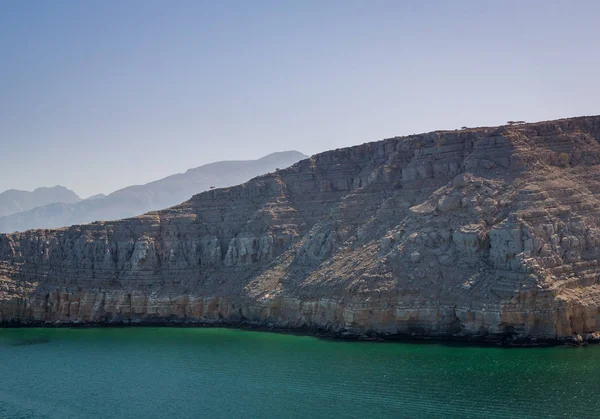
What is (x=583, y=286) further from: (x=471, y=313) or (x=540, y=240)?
(x=471, y=313)

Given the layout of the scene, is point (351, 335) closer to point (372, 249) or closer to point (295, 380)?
point (372, 249)

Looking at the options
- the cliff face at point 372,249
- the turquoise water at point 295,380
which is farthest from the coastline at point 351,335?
the turquoise water at point 295,380

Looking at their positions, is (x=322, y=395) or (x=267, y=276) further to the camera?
(x=267, y=276)

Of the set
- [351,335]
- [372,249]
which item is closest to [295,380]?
[351,335]

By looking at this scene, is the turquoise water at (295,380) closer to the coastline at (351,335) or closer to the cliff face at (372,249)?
the coastline at (351,335)

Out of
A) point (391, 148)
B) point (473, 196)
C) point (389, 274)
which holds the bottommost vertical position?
point (389, 274)

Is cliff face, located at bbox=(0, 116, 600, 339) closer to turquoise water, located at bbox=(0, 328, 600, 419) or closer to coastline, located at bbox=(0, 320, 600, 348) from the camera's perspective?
coastline, located at bbox=(0, 320, 600, 348)

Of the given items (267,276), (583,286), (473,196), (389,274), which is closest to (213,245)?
(267,276)

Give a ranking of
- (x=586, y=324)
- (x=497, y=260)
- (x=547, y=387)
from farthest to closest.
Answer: (x=497, y=260) → (x=586, y=324) → (x=547, y=387)
